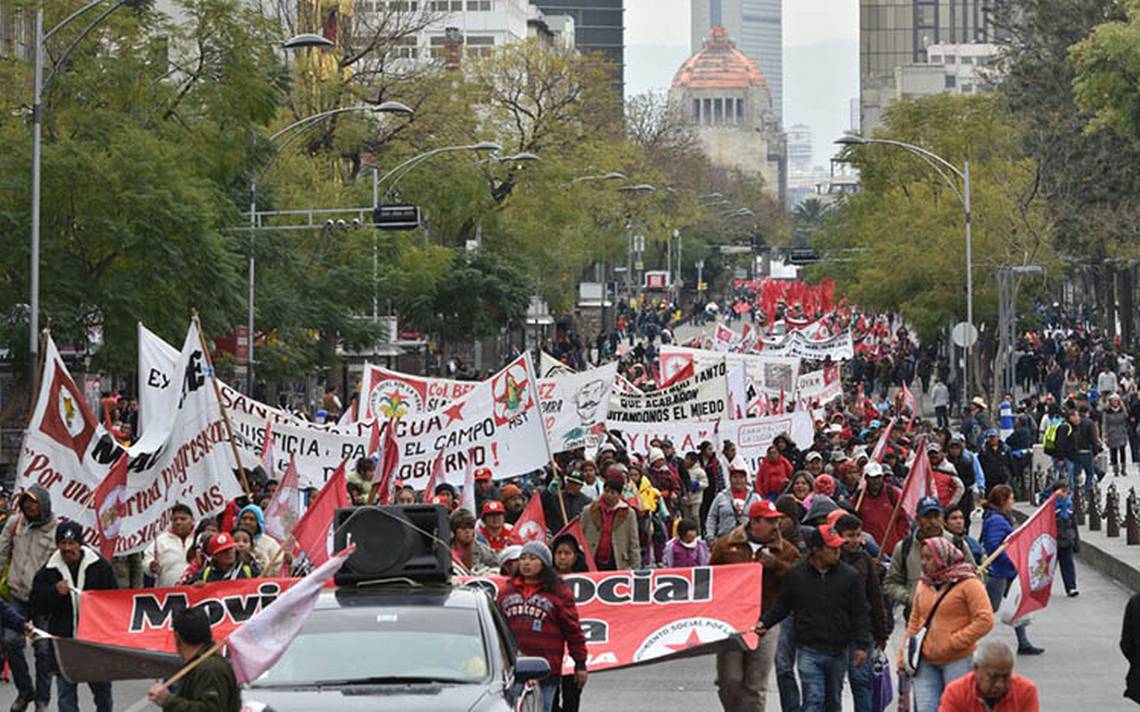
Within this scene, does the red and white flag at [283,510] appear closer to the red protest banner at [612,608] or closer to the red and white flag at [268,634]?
the red protest banner at [612,608]

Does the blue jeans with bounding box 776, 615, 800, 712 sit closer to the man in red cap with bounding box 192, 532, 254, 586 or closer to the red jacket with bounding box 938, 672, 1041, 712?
the man in red cap with bounding box 192, 532, 254, 586

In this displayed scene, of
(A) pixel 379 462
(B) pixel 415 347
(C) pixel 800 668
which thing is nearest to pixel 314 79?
(B) pixel 415 347

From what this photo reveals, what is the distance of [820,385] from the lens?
4197 centimetres

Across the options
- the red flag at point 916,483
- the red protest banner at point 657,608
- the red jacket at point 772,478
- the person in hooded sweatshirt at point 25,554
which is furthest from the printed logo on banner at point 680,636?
the red jacket at point 772,478

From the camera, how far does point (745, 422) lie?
30141 millimetres

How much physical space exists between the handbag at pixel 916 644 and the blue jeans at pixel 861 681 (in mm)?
656

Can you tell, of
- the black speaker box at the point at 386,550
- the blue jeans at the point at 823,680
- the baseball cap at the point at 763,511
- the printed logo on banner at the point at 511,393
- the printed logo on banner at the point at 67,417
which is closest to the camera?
the black speaker box at the point at 386,550

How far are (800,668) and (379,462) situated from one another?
768 cm

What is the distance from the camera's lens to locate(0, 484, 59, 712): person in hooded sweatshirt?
50.7 ft

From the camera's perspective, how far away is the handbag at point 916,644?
42.7ft

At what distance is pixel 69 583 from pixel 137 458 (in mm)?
2930

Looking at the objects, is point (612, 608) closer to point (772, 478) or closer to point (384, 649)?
point (384, 649)

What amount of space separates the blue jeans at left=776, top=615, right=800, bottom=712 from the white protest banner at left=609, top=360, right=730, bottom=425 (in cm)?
1784

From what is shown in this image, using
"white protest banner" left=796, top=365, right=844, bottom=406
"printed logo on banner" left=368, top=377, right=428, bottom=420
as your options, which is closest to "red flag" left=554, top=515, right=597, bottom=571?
"printed logo on banner" left=368, top=377, right=428, bottom=420
